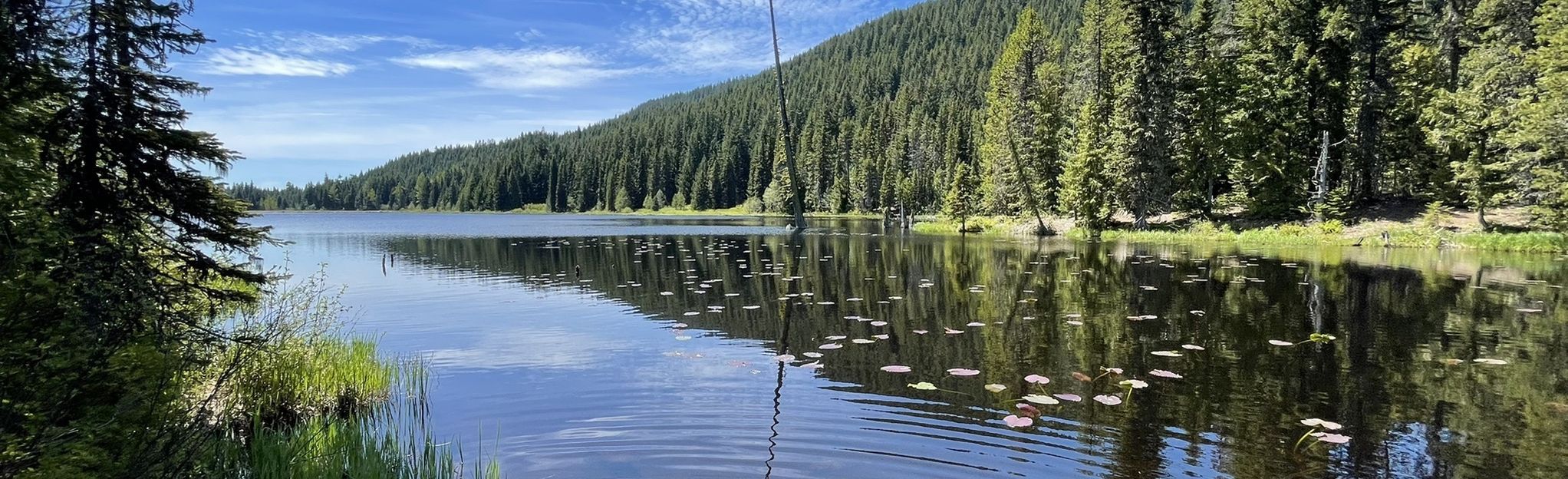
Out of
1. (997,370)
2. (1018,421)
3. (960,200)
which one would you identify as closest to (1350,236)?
(960,200)

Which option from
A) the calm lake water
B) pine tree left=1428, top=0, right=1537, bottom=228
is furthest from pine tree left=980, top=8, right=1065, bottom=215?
the calm lake water

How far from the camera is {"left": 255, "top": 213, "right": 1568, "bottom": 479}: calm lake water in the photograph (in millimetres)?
7281

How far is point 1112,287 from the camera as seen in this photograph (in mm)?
20359

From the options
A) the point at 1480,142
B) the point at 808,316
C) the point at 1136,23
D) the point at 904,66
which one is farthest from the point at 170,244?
the point at 904,66

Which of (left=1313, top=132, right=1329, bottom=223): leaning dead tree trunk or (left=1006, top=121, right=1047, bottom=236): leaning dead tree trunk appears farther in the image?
(left=1006, top=121, right=1047, bottom=236): leaning dead tree trunk

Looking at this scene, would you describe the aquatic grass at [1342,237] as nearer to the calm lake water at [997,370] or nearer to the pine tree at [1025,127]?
the pine tree at [1025,127]

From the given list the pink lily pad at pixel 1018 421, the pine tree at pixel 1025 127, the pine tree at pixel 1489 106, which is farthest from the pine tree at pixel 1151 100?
the pink lily pad at pixel 1018 421

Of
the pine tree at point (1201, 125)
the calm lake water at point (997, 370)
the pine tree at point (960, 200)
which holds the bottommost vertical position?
the calm lake water at point (997, 370)

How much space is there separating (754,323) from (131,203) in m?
9.89

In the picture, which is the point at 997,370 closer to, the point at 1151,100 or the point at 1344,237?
the point at 1344,237

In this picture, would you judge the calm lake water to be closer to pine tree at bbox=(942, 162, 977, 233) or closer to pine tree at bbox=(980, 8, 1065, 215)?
pine tree at bbox=(980, 8, 1065, 215)

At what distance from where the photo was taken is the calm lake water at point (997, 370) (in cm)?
728

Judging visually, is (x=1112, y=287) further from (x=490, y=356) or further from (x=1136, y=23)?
(x=1136, y=23)

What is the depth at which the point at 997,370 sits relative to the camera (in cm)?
1066
